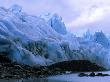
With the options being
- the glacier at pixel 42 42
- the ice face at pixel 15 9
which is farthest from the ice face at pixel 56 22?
the ice face at pixel 15 9

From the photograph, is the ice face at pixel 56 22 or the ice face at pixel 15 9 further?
the ice face at pixel 56 22

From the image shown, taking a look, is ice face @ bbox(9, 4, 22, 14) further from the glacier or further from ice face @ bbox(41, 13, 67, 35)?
ice face @ bbox(41, 13, 67, 35)

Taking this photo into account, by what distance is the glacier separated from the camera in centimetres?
10849

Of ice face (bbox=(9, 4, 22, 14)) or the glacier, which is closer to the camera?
the glacier

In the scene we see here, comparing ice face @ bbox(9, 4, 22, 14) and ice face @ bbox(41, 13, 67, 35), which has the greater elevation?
ice face @ bbox(9, 4, 22, 14)

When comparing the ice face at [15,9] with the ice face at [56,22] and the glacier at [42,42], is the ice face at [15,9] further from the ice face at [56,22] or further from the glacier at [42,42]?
the ice face at [56,22]

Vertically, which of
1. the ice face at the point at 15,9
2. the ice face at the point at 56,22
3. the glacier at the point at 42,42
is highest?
the ice face at the point at 15,9

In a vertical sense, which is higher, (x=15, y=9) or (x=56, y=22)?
(x=15, y=9)

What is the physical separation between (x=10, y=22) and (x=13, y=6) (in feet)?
59.3

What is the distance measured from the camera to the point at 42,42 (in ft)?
404

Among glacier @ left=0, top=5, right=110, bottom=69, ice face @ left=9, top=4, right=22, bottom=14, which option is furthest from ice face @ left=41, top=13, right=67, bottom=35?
ice face @ left=9, top=4, right=22, bottom=14

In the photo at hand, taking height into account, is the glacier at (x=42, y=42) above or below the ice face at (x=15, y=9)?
below

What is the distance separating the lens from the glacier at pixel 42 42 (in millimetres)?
108488

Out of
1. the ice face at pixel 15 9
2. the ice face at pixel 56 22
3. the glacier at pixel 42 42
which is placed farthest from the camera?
the ice face at pixel 56 22
